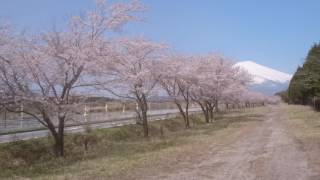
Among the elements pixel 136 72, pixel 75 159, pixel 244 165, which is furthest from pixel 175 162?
pixel 136 72

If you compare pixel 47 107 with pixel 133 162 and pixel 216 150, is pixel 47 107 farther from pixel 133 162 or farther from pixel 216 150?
pixel 216 150

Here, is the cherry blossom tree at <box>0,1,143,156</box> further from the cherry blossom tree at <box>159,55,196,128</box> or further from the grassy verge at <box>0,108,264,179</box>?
the cherry blossom tree at <box>159,55,196,128</box>

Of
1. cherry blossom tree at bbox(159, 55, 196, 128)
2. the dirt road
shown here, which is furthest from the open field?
cherry blossom tree at bbox(159, 55, 196, 128)

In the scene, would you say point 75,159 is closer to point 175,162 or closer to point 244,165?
point 175,162

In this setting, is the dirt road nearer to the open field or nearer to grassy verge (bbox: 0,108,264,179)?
the open field

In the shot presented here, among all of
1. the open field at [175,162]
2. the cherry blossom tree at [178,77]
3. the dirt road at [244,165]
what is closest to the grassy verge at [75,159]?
the open field at [175,162]

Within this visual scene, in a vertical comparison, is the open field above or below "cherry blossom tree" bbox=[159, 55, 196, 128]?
below

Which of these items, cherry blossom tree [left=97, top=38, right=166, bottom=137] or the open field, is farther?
cherry blossom tree [left=97, top=38, right=166, bottom=137]

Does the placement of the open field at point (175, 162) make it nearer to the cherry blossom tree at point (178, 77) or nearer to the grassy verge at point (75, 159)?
the grassy verge at point (75, 159)

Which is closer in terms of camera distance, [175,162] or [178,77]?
[175,162]

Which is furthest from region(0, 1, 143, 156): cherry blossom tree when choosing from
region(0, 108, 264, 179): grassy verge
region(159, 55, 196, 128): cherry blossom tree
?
region(159, 55, 196, 128): cherry blossom tree

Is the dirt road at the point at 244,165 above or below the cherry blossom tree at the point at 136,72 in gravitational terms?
below

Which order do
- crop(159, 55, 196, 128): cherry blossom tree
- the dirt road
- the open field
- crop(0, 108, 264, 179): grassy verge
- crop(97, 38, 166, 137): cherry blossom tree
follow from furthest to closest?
crop(159, 55, 196, 128): cherry blossom tree, crop(97, 38, 166, 137): cherry blossom tree, crop(0, 108, 264, 179): grassy verge, the open field, the dirt road

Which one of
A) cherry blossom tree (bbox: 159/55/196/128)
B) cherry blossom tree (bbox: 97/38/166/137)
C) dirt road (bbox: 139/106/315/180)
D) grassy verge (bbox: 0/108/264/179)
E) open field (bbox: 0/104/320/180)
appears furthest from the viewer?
cherry blossom tree (bbox: 159/55/196/128)
